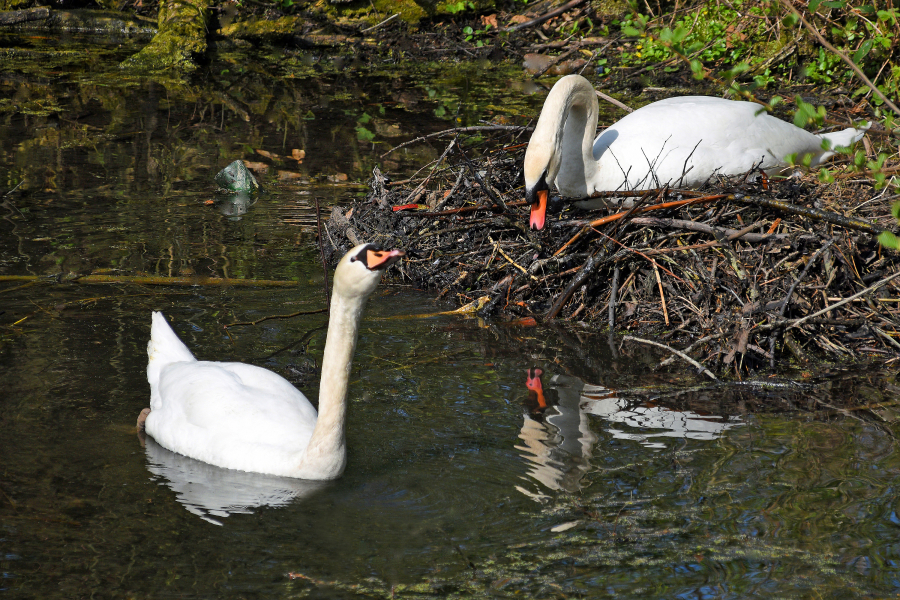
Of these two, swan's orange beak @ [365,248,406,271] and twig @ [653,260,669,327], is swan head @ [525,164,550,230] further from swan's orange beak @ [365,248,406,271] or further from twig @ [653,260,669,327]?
swan's orange beak @ [365,248,406,271]

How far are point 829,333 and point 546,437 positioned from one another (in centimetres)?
204

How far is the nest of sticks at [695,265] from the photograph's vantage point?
5332 mm

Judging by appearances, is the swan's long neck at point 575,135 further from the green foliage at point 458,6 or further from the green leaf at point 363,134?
the green foliage at point 458,6

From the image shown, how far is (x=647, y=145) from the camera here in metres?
6.08

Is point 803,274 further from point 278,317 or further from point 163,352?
point 163,352

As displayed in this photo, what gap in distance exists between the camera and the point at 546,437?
4.48m

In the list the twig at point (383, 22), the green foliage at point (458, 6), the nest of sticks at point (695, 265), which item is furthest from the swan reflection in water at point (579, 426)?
the twig at point (383, 22)

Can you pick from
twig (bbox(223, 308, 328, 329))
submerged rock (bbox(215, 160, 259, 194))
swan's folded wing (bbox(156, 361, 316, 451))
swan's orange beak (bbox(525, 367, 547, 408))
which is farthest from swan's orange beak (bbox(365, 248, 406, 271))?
submerged rock (bbox(215, 160, 259, 194))

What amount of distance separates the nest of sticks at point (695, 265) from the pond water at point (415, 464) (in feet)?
0.94

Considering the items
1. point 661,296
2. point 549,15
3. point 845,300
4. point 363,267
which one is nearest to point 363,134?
point 549,15

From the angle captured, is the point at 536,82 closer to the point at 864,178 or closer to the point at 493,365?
the point at 864,178

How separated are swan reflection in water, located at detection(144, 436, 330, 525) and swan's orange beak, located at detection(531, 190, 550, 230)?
2.24 m

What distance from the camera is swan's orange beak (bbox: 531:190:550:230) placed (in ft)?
18.1

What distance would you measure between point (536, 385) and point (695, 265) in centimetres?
136
